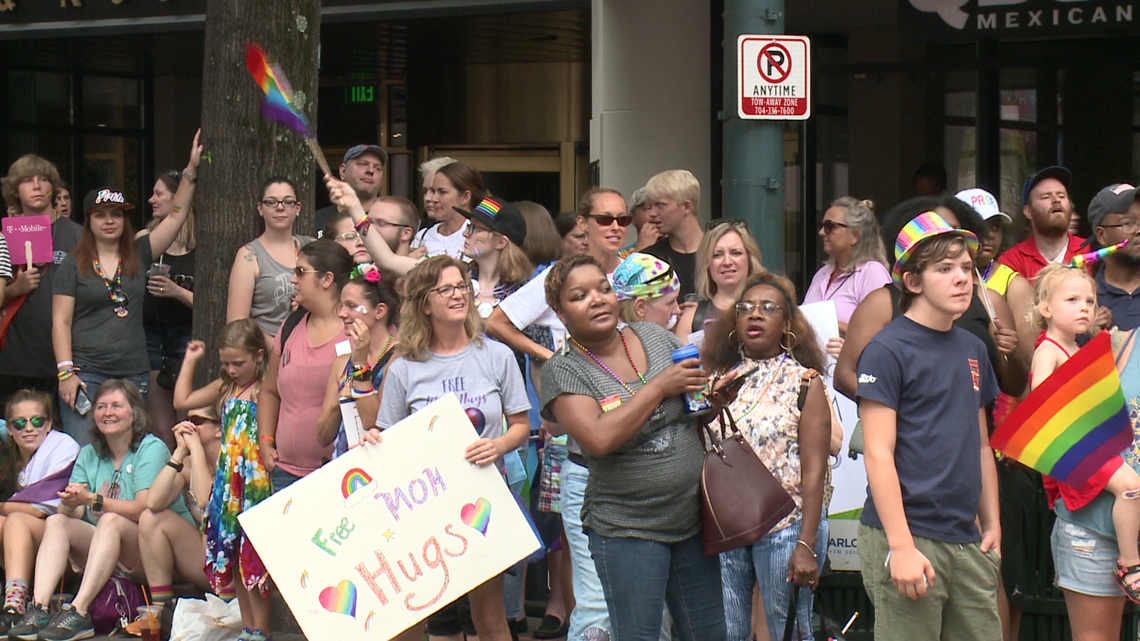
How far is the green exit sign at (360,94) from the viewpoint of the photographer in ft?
47.9

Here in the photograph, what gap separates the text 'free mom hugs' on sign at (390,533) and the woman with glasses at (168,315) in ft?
9.54

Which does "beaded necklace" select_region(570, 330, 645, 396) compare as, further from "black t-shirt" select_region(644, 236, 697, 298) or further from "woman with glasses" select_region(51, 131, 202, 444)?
"woman with glasses" select_region(51, 131, 202, 444)

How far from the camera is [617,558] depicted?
15.0ft

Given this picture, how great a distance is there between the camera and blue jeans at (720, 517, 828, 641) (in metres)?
5.13

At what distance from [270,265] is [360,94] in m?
7.72

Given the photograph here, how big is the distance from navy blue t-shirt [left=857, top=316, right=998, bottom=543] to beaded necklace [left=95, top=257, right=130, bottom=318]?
16.9ft

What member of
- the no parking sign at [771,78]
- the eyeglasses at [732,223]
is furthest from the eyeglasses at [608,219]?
the no parking sign at [771,78]

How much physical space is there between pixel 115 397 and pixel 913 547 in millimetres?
4697

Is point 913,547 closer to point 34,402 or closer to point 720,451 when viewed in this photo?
point 720,451

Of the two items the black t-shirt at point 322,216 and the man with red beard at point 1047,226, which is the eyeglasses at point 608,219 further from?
the black t-shirt at point 322,216

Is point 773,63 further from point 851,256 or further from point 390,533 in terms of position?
point 390,533

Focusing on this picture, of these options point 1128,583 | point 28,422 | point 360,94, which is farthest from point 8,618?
point 360,94

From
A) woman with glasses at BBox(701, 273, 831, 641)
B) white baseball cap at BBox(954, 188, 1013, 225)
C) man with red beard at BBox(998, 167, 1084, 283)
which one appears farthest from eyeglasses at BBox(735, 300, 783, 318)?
man with red beard at BBox(998, 167, 1084, 283)

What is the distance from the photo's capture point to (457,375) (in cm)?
570
